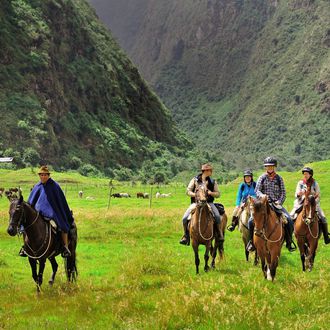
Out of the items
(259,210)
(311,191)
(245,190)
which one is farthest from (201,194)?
(245,190)

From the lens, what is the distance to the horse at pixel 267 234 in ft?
45.8

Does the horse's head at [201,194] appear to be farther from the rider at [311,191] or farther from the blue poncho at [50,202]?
the blue poncho at [50,202]

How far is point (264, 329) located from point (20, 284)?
9407 mm

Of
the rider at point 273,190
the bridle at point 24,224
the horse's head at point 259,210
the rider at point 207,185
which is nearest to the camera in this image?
the bridle at point 24,224

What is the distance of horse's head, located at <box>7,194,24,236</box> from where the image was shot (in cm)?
1305

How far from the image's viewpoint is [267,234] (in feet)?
47.0

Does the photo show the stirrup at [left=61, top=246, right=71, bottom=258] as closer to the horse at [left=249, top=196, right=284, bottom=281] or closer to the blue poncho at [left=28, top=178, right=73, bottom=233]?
the blue poncho at [left=28, top=178, right=73, bottom=233]

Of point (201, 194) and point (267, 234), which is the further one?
point (201, 194)

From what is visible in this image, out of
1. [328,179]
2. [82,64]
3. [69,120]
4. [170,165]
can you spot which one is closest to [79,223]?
[328,179]

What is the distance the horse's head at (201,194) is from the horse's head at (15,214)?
5543 millimetres

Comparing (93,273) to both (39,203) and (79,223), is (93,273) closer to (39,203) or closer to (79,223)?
(39,203)

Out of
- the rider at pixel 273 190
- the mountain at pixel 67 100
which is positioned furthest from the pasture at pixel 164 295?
the mountain at pixel 67 100

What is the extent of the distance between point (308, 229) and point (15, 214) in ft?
31.4

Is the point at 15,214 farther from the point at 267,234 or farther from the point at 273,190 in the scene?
the point at 273,190
